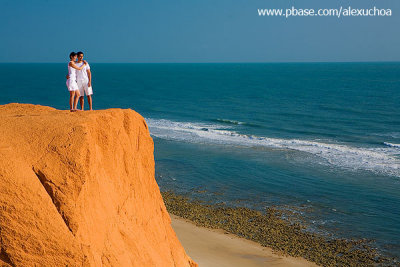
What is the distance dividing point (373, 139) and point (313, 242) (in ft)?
75.1

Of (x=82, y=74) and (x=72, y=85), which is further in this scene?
(x=82, y=74)

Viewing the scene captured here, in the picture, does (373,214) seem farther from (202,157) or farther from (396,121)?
(396,121)

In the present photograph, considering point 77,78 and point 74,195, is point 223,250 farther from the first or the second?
point 74,195

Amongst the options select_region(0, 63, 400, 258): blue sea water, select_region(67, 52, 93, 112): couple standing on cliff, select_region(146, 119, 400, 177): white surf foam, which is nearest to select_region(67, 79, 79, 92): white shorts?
select_region(67, 52, 93, 112): couple standing on cliff

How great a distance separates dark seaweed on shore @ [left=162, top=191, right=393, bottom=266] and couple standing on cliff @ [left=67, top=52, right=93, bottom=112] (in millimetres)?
9896

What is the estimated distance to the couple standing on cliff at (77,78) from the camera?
12156mm

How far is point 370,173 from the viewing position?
28172 mm

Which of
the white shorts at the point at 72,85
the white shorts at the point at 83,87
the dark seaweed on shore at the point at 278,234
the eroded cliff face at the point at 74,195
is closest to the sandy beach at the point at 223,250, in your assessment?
the dark seaweed on shore at the point at 278,234

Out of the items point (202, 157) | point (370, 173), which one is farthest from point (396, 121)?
point (202, 157)

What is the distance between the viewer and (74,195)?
23.6 ft

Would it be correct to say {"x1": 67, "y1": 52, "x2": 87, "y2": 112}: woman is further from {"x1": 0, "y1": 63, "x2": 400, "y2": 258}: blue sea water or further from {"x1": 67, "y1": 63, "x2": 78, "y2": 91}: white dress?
{"x1": 0, "y1": 63, "x2": 400, "y2": 258}: blue sea water

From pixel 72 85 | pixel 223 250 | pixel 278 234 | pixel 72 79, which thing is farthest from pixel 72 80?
pixel 278 234

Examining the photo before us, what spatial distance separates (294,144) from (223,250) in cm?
2159

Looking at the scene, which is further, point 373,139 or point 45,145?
point 373,139
